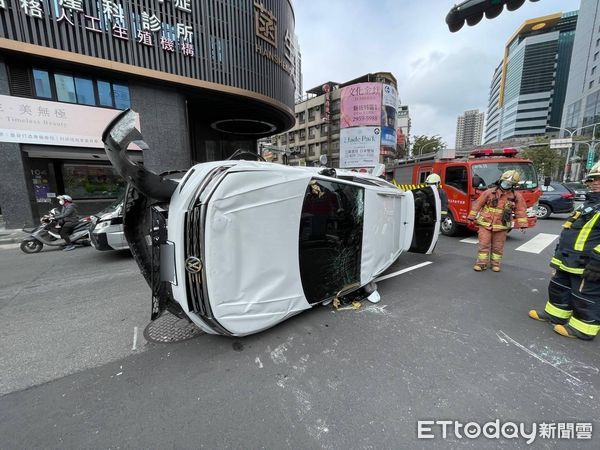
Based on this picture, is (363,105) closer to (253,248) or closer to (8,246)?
(8,246)

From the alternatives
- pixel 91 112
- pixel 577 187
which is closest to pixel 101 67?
pixel 91 112

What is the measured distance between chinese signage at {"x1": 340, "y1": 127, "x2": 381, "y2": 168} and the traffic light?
20.6 meters

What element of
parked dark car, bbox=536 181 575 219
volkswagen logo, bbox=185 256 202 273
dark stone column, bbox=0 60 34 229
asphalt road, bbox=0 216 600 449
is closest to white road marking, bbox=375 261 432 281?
asphalt road, bbox=0 216 600 449

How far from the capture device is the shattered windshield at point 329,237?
260cm

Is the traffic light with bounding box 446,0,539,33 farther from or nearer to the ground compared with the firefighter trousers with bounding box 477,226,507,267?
farther from the ground

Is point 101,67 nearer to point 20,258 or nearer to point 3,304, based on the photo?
point 20,258

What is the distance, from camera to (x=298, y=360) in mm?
2264

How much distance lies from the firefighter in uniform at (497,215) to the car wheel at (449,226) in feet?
8.63

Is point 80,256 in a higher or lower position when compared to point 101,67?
lower

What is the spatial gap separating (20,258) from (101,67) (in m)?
7.49

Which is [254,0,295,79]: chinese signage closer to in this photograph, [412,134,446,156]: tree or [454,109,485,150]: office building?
[412,134,446,156]: tree

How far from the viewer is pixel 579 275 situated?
2570 millimetres

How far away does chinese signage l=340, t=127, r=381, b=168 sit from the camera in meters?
25.9

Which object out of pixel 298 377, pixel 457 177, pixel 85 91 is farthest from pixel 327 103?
pixel 298 377
